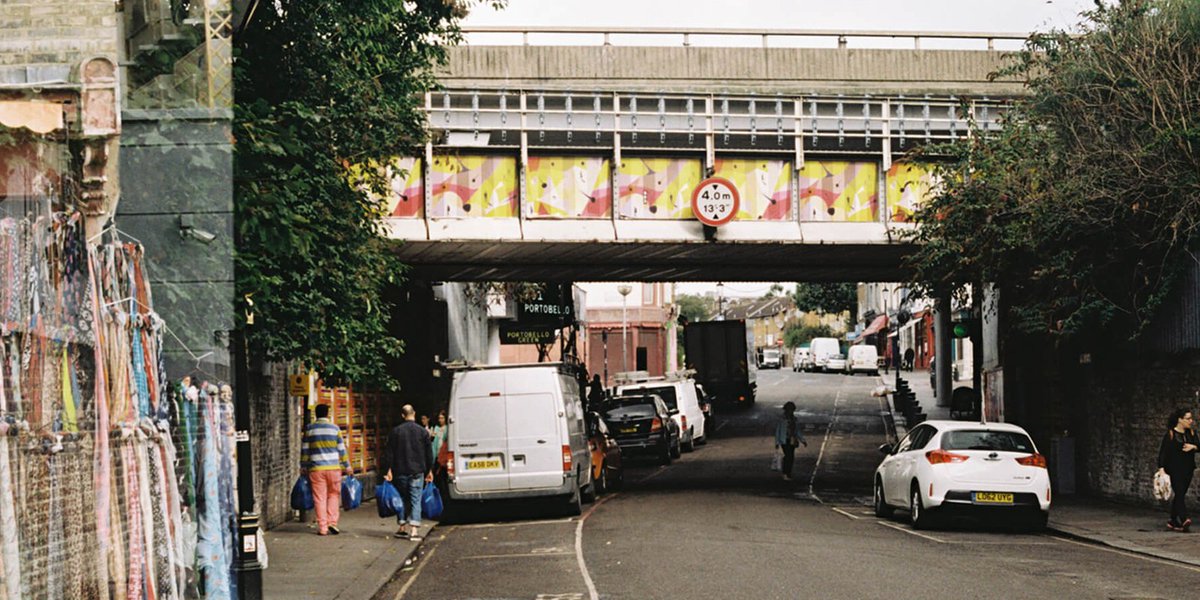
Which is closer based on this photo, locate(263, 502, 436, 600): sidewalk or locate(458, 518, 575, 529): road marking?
locate(263, 502, 436, 600): sidewalk

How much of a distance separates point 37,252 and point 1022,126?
18946 mm

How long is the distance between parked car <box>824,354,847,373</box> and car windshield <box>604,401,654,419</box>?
5835 centimetres

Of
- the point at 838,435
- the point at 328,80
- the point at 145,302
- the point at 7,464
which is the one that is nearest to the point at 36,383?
the point at 7,464

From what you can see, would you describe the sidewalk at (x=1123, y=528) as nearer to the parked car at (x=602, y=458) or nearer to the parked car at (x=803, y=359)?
the parked car at (x=602, y=458)

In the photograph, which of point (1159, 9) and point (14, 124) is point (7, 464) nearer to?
point (14, 124)

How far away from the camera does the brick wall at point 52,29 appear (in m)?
17.9

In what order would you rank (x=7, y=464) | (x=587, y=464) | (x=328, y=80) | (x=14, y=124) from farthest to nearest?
1. (x=587, y=464)
2. (x=328, y=80)
3. (x=14, y=124)
4. (x=7, y=464)

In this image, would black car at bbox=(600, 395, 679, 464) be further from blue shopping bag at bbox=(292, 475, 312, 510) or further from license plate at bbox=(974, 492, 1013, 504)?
license plate at bbox=(974, 492, 1013, 504)

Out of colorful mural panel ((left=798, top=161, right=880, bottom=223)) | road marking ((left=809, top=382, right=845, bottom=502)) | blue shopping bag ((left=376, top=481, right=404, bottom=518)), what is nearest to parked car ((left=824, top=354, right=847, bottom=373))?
road marking ((left=809, top=382, right=845, bottom=502))

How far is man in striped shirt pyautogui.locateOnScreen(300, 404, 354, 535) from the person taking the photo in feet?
66.4

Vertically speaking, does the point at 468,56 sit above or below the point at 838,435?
above

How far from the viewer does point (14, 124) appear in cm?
1218

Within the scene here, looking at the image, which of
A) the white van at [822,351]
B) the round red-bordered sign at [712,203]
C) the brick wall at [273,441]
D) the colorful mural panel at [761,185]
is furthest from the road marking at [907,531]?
the white van at [822,351]

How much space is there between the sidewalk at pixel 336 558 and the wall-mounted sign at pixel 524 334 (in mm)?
24031
